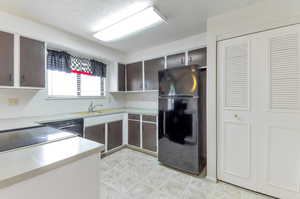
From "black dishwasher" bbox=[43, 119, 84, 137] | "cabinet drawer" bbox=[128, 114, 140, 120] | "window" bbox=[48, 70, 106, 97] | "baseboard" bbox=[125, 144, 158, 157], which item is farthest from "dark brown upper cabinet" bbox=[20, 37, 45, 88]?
"baseboard" bbox=[125, 144, 158, 157]

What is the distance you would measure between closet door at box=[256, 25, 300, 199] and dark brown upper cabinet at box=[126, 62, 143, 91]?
233cm

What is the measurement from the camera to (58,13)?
2.00 meters

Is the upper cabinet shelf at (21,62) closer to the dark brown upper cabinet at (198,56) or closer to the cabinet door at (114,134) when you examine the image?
the cabinet door at (114,134)

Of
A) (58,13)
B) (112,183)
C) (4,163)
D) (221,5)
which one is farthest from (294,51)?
(58,13)

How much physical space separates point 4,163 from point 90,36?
8.38ft

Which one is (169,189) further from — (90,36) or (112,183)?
(90,36)

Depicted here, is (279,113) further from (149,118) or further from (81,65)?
(81,65)

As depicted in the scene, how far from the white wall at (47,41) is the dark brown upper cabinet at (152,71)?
103 centimetres

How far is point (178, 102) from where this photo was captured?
234 centimetres

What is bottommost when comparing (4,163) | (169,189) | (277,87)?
(169,189)

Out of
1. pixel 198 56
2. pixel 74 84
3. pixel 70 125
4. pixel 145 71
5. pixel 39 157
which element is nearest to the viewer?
pixel 39 157

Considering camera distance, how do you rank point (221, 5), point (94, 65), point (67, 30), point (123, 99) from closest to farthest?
point (221, 5), point (67, 30), point (94, 65), point (123, 99)

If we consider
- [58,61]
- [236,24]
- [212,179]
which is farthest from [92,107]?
[236,24]

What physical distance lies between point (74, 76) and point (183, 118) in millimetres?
2478
